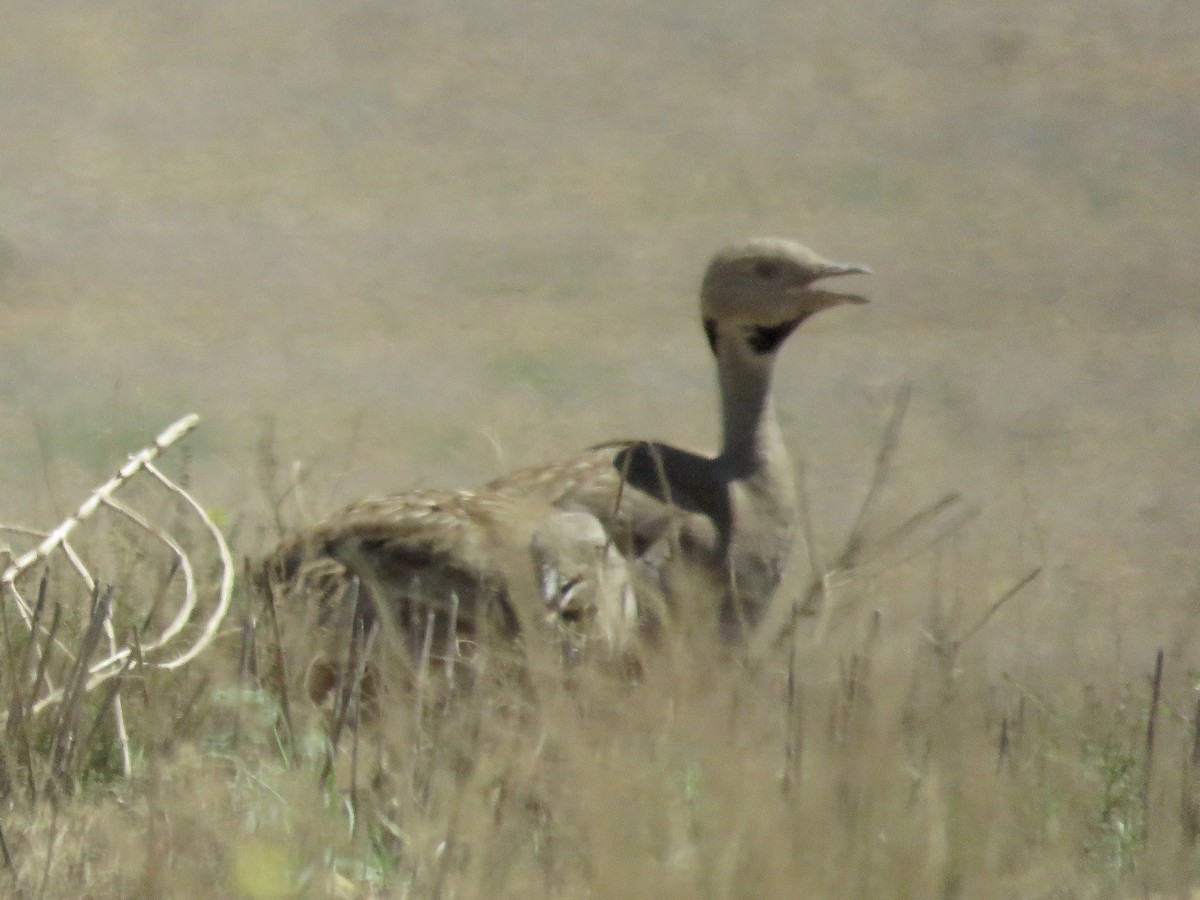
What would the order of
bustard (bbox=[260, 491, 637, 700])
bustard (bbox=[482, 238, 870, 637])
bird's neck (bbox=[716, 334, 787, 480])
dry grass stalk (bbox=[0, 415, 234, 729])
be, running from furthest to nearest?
bird's neck (bbox=[716, 334, 787, 480]) < bustard (bbox=[482, 238, 870, 637]) < bustard (bbox=[260, 491, 637, 700]) < dry grass stalk (bbox=[0, 415, 234, 729])

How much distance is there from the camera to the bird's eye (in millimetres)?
5496

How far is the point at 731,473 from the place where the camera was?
17.3 feet

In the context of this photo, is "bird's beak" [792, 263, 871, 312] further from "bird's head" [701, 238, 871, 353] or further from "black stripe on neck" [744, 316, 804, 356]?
"black stripe on neck" [744, 316, 804, 356]

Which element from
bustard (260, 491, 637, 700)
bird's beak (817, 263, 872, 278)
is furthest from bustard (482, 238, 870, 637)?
bustard (260, 491, 637, 700)

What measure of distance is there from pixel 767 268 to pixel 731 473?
58 centimetres

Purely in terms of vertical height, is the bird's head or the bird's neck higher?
the bird's head

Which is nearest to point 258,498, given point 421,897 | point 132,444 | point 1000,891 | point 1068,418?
point 132,444

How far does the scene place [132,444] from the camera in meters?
8.28

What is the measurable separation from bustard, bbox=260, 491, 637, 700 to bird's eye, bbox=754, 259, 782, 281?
0.97 m

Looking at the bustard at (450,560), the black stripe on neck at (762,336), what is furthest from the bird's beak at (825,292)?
the bustard at (450,560)

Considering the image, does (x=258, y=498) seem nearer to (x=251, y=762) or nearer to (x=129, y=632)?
(x=129, y=632)

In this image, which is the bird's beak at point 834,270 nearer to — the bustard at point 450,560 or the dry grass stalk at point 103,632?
the bustard at point 450,560

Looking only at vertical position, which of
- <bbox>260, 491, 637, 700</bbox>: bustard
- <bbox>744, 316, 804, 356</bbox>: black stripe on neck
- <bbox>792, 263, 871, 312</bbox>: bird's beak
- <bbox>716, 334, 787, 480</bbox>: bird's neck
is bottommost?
<bbox>260, 491, 637, 700</bbox>: bustard

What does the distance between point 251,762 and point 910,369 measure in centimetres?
705
